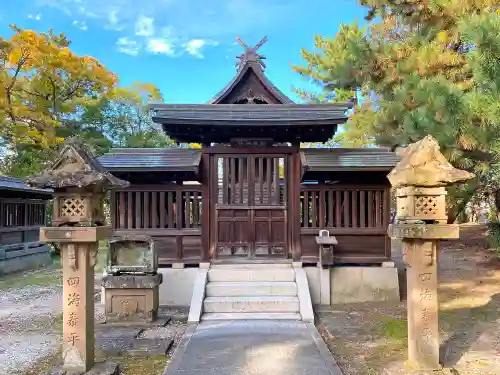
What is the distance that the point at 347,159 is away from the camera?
10.0 metres

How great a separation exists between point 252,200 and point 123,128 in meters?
20.0

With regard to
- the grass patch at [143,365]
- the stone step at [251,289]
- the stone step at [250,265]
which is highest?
the stone step at [250,265]

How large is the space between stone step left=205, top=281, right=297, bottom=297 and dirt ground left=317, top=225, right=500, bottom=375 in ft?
2.94

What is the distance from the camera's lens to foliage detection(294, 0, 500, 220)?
6.10 m

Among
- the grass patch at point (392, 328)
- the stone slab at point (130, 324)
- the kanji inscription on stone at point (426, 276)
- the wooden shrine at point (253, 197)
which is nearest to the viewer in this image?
the kanji inscription on stone at point (426, 276)

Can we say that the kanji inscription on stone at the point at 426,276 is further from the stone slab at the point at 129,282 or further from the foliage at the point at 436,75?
the stone slab at the point at 129,282

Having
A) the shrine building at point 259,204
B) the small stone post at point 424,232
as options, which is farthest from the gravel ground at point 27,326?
the small stone post at point 424,232

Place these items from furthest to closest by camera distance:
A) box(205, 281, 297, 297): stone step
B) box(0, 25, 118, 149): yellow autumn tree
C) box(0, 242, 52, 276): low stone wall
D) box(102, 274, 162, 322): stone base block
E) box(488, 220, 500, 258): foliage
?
box(0, 25, 118, 149): yellow autumn tree, box(0, 242, 52, 276): low stone wall, box(488, 220, 500, 258): foliage, box(205, 281, 297, 297): stone step, box(102, 274, 162, 322): stone base block

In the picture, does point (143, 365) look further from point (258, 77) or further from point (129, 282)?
point (258, 77)

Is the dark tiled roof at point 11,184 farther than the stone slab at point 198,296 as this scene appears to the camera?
Yes

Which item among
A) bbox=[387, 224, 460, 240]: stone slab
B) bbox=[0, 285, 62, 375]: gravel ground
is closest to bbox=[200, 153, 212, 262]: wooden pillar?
bbox=[0, 285, 62, 375]: gravel ground

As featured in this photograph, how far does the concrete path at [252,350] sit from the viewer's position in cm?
569

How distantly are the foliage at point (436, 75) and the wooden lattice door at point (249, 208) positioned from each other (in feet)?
10.5

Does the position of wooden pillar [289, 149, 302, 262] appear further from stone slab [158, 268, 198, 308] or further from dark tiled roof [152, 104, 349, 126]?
stone slab [158, 268, 198, 308]
